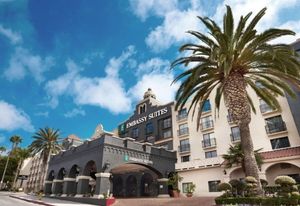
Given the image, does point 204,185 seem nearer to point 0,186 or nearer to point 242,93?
point 242,93

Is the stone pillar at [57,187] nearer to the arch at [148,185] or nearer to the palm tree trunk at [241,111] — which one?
the arch at [148,185]

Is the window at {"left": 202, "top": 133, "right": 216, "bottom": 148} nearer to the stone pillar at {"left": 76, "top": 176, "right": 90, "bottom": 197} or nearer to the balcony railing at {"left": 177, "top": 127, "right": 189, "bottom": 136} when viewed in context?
the balcony railing at {"left": 177, "top": 127, "right": 189, "bottom": 136}

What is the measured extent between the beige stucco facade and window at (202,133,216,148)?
159 millimetres

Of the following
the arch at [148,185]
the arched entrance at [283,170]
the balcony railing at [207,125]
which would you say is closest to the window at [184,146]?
the balcony railing at [207,125]

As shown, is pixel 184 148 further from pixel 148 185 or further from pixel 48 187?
pixel 48 187

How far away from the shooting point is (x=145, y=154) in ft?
102

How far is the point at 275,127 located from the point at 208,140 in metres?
10.1

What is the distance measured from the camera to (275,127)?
94.2 feet

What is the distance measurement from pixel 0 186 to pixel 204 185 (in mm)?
68054

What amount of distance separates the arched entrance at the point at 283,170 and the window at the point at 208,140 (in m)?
9.35

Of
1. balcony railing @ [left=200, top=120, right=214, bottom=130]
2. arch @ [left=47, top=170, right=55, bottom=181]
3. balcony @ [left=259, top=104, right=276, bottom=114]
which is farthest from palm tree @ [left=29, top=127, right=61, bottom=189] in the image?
balcony @ [left=259, top=104, right=276, bottom=114]

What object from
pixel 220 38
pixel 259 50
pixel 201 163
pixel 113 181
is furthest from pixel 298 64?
pixel 113 181

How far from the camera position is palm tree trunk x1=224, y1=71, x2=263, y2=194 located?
1502cm

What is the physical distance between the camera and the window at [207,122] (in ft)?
118
